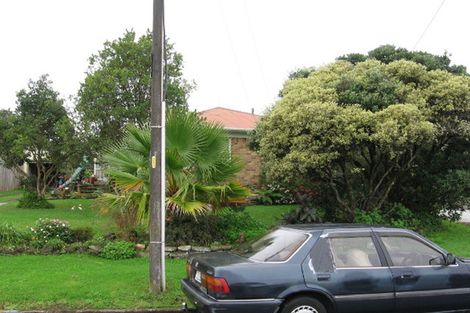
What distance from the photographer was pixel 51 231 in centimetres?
1088

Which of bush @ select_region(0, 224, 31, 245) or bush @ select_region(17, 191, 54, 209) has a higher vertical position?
bush @ select_region(17, 191, 54, 209)

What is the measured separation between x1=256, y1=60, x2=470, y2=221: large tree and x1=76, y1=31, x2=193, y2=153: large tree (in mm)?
4135

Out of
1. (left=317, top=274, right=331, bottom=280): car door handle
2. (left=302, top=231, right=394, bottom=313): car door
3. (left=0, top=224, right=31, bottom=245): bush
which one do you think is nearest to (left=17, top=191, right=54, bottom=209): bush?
(left=0, top=224, right=31, bottom=245): bush

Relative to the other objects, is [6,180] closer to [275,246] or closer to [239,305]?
[275,246]

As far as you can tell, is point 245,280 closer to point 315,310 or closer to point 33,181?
point 315,310

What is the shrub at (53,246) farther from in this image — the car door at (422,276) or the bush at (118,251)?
the car door at (422,276)

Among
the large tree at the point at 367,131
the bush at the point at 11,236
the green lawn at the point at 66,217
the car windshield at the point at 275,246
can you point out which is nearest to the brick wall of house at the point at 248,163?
the green lawn at the point at 66,217

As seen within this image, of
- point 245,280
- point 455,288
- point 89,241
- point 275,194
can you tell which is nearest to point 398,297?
point 455,288

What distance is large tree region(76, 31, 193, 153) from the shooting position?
15836 millimetres

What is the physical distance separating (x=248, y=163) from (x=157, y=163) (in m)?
12.2

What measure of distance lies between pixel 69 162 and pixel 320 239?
1479 centimetres

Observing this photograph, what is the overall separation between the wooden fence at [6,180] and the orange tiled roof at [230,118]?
64.1ft

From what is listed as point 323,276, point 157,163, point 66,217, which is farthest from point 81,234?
point 323,276

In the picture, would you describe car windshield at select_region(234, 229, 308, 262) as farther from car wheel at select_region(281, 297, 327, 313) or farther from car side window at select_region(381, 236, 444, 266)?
car side window at select_region(381, 236, 444, 266)
